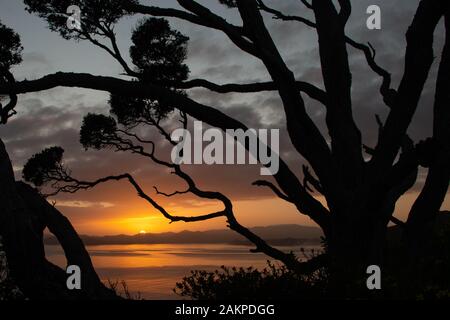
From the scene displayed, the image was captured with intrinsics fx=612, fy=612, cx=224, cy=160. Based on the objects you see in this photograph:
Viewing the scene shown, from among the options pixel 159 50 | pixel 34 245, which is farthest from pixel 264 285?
pixel 159 50

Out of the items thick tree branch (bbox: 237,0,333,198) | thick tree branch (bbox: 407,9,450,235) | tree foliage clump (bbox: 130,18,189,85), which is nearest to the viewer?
thick tree branch (bbox: 237,0,333,198)

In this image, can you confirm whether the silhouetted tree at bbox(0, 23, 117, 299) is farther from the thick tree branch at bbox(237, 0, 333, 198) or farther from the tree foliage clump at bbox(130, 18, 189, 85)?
the tree foliage clump at bbox(130, 18, 189, 85)

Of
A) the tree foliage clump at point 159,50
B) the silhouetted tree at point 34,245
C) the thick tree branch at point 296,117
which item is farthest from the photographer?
the tree foliage clump at point 159,50

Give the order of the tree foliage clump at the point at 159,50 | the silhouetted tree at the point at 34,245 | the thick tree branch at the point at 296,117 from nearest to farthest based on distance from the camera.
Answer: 1. the silhouetted tree at the point at 34,245
2. the thick tree branch at the point at 296,117
3. the tree foliage clump at the point at 159,50

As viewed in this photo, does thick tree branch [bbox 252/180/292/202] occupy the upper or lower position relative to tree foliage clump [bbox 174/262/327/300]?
upper

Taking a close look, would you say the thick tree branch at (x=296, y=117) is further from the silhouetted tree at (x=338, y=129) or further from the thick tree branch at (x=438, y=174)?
the thick tree branch at (x=438, y=174)

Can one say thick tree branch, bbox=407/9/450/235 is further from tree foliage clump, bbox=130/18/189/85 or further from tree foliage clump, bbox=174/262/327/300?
tree foliage clump, bbox=130/18/189/85

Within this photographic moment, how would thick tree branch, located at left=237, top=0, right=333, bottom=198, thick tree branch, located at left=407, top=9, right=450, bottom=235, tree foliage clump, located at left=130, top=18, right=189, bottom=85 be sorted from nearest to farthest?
1. thick tree branch, located at left=237, top=0, right=333, bottom=198
2. thick tree branch, located at left=407, top=9, right=450, bottom=235
3. tree foliage clump, located at left=130, top=18, right=189, bottom=85

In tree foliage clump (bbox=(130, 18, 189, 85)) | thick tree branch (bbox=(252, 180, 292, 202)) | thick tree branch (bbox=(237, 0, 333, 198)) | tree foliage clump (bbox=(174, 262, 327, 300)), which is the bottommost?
Answer: tree foliage clump (bbox=(174, 262, 327, 300))

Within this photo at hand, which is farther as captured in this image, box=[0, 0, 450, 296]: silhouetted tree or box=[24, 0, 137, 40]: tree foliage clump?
box=[24, 0, 137, 40]: tree foliage clump

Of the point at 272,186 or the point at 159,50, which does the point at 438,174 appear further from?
the point at 159,50

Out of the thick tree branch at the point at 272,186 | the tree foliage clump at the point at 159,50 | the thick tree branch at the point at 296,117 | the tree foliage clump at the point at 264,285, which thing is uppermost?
the tree foliage clump at the point at 159,50

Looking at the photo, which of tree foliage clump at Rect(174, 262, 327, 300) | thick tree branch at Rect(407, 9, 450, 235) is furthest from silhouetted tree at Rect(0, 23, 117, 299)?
thick tree branch at Rect(407, 9, 450, 235)

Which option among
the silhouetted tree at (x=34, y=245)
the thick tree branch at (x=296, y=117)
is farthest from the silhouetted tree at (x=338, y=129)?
the silhouetted tree at (x=34, y=245)
